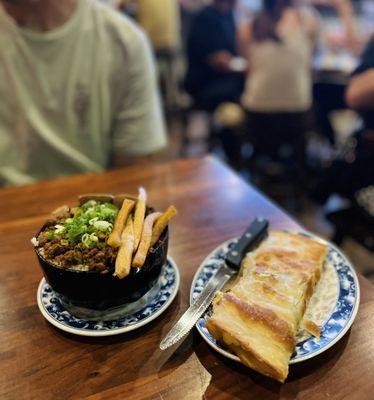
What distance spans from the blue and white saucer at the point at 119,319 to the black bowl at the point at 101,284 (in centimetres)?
4

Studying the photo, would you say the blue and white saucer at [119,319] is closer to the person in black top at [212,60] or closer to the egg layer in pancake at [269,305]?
the egg layer in pancake at [269,305]

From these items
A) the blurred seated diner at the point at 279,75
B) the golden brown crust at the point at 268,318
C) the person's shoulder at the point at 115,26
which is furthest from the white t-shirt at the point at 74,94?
the blurred seated diner at the point at 279,75

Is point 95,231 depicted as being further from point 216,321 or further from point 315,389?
point 315,389

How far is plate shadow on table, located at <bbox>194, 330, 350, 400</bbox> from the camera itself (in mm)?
634

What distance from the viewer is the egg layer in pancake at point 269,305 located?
2.08 feet

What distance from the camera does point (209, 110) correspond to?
3.61m

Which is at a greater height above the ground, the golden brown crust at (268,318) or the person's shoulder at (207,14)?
the person's shoulder at (207,14)

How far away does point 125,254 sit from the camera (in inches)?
27.3

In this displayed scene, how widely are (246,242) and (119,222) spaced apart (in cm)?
32

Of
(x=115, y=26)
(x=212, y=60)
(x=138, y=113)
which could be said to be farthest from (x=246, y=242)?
(x=212, y=60)

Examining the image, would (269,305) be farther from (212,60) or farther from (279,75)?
(212,60)

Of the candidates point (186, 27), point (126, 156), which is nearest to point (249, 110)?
point (126, 156)

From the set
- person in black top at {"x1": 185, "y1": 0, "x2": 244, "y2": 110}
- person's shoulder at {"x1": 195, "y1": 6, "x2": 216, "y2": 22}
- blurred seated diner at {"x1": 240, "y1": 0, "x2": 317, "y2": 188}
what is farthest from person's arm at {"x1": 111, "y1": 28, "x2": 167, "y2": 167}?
person's shoulder at {"x1": 195, "y1": 6, "x2": 216, "y2": 22}

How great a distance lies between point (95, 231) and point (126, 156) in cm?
102
